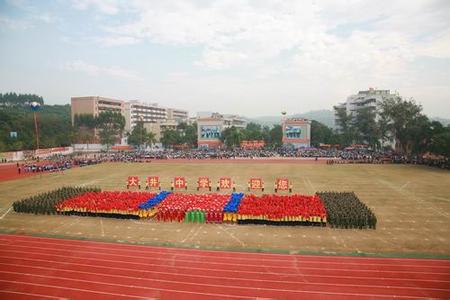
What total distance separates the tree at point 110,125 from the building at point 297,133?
152 ft

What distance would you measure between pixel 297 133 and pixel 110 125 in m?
52.9

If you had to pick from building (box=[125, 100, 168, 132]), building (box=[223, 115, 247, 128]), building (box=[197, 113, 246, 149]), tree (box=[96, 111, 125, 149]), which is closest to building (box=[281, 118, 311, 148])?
building (box=[197, 113, 246, 149])

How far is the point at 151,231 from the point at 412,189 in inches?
930

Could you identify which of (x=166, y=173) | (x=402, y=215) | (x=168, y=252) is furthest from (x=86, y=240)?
(x=166, y=173)

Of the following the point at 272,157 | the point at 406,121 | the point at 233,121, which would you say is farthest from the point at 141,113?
the point at 406,121

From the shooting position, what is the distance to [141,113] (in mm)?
122062

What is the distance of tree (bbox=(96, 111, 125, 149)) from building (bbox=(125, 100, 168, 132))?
46.9ft

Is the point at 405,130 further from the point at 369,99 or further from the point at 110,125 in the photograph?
the point at 110,125

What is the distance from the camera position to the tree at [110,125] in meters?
91.4

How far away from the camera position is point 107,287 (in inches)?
501

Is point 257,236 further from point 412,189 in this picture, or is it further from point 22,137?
point 22,137

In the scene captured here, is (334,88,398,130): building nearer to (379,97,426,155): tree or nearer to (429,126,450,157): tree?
(379,97,426,155): tree

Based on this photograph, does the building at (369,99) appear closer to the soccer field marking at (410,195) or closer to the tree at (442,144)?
the tree at (442,144)

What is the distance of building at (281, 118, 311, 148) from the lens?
249 feet
